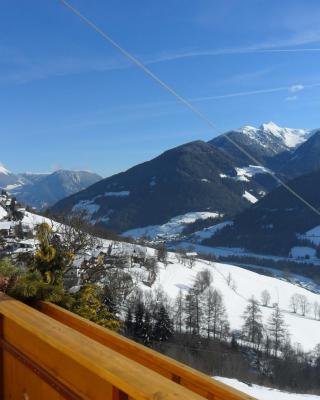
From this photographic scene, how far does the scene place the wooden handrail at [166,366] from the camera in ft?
5.01

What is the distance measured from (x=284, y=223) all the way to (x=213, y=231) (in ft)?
89.8

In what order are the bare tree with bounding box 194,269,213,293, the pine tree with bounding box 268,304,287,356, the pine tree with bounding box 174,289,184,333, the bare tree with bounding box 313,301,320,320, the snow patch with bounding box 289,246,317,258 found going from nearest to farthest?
the pine tree with bounding box 174,289,184,333 → the pine tree with bounding box 268,304,287,356 → the bare tree with bounding box 194,269,213,293 → the bare tree with bounding box 313,301,320,320 → the snow patch with bounding box 289,246,317,258

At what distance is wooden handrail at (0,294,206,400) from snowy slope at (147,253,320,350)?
2901 inches

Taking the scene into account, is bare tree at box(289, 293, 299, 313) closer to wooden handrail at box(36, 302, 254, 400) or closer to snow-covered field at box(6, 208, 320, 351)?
snow-covered field at box(6, 208, 320, 351)

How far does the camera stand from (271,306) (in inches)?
3780

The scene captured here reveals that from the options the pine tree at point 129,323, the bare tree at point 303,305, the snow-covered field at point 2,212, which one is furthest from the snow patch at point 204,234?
A: the pine tree at point 129,323

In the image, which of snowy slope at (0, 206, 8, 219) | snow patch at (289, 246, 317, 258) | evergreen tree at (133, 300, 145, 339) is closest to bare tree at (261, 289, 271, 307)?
snowy slope at (0, 206, 8, 219)

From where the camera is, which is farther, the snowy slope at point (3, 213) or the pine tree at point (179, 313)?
the snowy slope at point (3, 213)

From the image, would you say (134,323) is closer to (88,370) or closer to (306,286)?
(88,370)

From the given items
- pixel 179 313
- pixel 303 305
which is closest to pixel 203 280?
pixel 303 305

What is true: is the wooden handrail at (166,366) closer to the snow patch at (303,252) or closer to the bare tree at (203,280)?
the bare tree at (203,280)

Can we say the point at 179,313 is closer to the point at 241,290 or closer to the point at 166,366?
the point at 241,290

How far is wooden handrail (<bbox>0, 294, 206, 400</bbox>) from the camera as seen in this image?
1.34 metres

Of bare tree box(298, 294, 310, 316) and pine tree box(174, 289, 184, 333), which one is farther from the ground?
pine tree box(174, 289, 184, 333)
